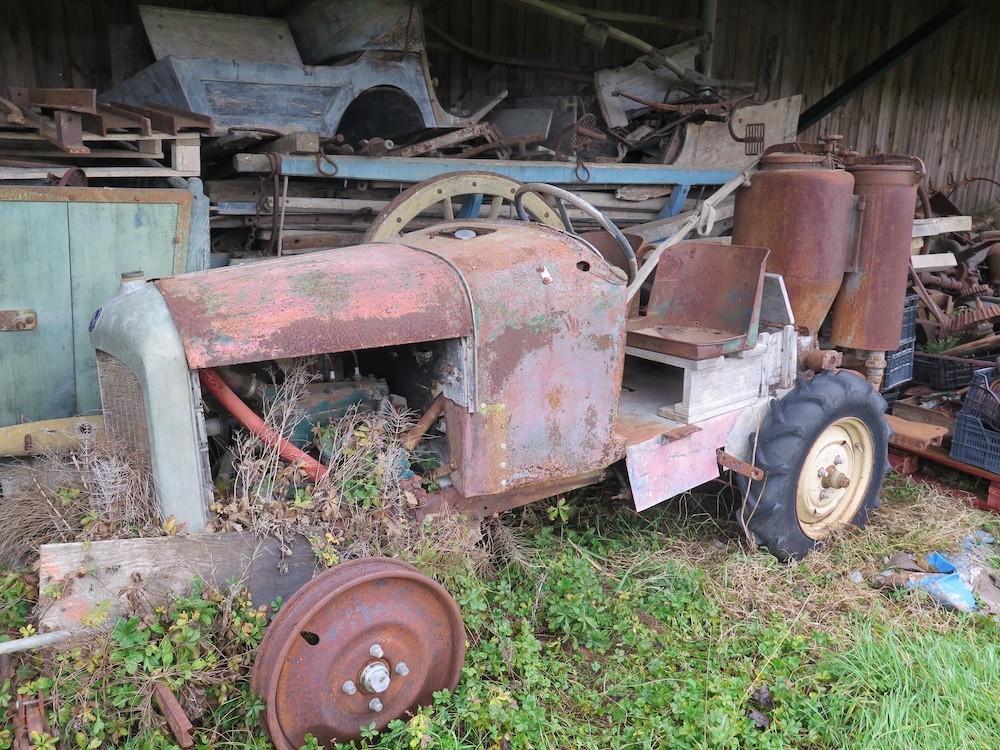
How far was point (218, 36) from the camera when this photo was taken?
4.25 m

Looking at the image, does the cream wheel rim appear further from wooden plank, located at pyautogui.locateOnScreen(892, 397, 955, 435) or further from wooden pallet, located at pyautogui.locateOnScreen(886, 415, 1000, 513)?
wooden plank, located at pyautogui.locateOnScreen(892, 397, 955, 435)

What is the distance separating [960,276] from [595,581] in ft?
15.1

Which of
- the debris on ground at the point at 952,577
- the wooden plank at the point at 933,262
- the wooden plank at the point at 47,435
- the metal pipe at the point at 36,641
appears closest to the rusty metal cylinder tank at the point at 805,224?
the debris on ground at the point at 952,577

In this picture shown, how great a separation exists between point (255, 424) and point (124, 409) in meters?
0.39

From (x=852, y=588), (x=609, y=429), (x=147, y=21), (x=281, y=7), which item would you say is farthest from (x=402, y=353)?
(x=281, y=7)

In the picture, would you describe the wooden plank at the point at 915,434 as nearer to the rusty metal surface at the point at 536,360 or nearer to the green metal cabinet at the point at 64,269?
the rusty metal surface at the point at 536,360

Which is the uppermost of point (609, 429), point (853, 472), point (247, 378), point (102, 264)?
point (102, 264)

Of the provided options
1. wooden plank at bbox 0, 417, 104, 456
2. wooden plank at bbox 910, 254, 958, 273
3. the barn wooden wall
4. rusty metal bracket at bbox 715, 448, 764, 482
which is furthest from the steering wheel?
wooden plank at bbox 910, 254, 958, 273

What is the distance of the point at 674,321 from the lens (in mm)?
3684

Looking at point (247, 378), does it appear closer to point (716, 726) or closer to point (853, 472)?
point (716, 726)

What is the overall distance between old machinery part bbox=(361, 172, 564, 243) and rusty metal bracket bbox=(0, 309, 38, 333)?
1.39 metres

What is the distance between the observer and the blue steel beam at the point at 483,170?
13.0 feet

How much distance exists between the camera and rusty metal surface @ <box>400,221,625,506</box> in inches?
103

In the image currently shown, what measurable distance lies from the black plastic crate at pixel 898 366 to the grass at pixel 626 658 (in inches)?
50.1
